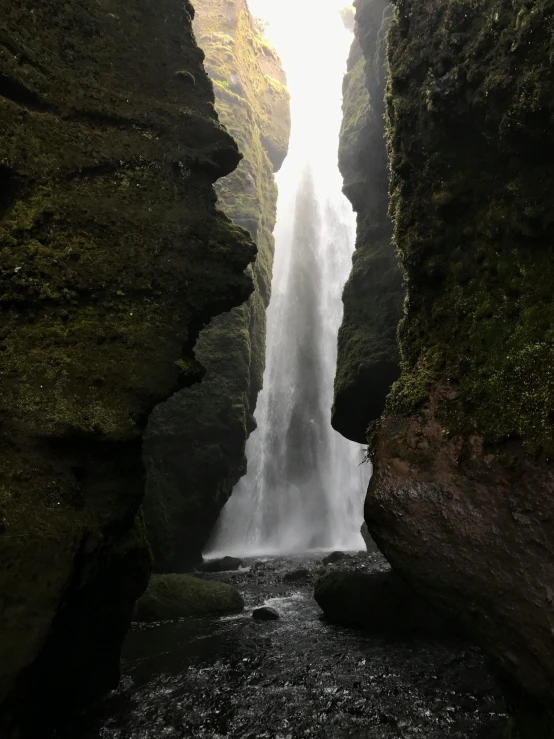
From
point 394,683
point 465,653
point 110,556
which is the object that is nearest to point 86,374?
point 110,556

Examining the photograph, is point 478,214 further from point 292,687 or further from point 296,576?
point 296,576

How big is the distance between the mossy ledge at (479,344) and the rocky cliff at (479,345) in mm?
17

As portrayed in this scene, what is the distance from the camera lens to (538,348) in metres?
5.04

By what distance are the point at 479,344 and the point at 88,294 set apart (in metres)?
5.34

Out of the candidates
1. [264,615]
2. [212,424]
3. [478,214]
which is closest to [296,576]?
[264,615]

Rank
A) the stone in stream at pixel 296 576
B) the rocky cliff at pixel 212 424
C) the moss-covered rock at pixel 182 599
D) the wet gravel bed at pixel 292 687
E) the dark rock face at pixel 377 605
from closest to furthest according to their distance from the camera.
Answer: the wet gravel bed at pixel 292 687, the dark rock face at pixel 377 605, the moss-covered rock at pixel 182 599, the stone in stream at pixel 296 576, the rocky cliff at pixel 212 424

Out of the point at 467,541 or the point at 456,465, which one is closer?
the point at 467,541

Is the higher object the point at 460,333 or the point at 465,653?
the point at 460,333

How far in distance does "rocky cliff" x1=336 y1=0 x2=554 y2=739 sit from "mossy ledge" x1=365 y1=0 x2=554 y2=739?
2 centimetres

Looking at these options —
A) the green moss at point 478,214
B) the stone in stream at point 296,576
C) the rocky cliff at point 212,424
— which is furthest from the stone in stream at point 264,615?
the green moss at point 478,214

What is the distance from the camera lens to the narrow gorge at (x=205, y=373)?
4.79 m

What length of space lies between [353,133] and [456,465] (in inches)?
722

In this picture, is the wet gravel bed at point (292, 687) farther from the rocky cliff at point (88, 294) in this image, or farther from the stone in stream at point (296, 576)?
the stone in stream at point (296, 576)

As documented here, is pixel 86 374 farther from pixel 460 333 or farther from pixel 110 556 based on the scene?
pixel 460 333
